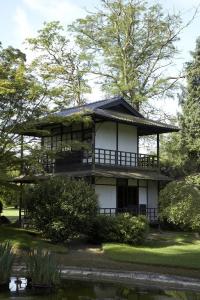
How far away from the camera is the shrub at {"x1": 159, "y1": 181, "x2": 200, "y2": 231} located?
29062 millimetres

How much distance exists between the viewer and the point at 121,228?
24.5 meters

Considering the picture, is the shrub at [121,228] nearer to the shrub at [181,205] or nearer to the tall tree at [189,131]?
the shrub at [181,205]

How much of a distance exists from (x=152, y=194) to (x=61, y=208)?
1274cm

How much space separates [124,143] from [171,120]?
1334 cm

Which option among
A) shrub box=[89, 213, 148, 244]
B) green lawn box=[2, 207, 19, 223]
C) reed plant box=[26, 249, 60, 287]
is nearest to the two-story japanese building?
shrub box=[89, 213, 148, 244]

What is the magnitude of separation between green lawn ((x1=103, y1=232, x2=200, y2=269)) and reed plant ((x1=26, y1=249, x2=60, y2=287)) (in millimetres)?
5747

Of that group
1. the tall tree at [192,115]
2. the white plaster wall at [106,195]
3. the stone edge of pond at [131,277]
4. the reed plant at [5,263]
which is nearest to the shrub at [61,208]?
the stone edge of pond at [131,277]

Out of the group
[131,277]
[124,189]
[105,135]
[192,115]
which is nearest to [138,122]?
[105,135]

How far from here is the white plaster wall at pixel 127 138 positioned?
32750 mm

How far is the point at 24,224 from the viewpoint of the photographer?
29.9m

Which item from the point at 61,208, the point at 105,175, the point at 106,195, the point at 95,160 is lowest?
the point at 61,208

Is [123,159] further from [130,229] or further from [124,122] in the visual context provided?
[130,229]

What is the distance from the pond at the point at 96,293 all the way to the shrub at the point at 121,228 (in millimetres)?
8087

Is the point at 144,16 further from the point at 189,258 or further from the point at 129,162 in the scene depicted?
the point at 189,258
